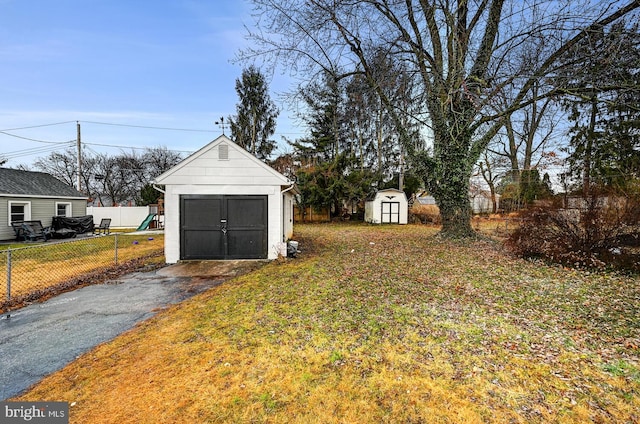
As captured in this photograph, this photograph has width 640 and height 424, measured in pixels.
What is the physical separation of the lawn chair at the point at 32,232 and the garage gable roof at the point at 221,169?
946 cm

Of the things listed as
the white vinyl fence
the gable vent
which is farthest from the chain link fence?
the white vinyl fence

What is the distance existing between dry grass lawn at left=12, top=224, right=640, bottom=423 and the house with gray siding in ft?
46.5

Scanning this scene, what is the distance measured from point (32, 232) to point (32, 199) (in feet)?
7.54

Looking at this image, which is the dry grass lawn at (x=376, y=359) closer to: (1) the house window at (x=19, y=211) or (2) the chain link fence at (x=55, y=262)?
(2) the chain link fence at (x=55, y=262)

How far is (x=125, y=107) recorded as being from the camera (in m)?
19.2

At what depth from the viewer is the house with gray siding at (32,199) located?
510 inches

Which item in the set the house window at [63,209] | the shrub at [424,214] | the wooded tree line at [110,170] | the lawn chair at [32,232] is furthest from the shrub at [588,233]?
the wooded tree line at [110,170]

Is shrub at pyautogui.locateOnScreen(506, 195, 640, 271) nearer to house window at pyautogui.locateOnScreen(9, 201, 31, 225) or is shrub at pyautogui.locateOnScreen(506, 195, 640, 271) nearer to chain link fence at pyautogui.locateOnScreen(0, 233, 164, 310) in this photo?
chain link fence at pyautogui.locateOnScreen(0, 233, 164, 310)

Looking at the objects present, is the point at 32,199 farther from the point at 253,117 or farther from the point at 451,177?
the point at 451,177

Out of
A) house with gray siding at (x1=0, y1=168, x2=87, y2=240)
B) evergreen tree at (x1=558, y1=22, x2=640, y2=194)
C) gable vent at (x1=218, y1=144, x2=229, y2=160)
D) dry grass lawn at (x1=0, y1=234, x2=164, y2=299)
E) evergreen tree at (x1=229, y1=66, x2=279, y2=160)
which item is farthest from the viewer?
evergreen tree at (x1=229, y1=66, x2=279, y2=160)

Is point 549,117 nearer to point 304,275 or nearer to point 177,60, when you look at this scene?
point 304,275

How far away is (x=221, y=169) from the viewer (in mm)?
7941

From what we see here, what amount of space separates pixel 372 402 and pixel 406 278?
3.85m

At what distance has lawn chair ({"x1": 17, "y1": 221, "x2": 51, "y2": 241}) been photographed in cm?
1272
